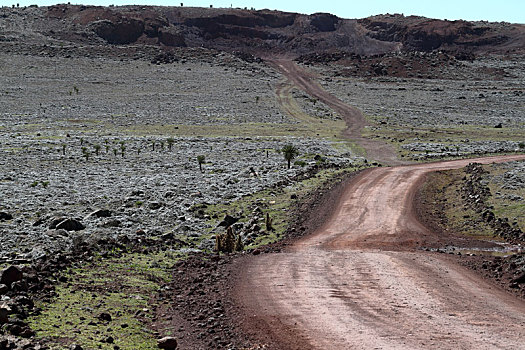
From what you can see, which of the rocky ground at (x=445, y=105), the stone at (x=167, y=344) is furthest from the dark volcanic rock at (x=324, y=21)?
the stone at (x=167, y=344)

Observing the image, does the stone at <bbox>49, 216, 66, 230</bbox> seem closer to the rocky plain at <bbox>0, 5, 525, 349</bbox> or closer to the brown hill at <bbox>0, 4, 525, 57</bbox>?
the rocky plain at <bbox>0, 5, 525, 349</bbox>

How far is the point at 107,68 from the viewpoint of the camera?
11706 cm

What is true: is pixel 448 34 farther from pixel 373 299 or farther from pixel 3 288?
pixel 3 288

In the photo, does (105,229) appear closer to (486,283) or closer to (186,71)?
(486,283)

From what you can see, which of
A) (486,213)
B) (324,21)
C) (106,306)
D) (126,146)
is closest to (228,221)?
(486,213)

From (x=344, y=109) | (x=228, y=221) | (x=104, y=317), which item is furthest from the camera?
(x=344, y=109)

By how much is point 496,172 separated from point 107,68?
94065 millimetres

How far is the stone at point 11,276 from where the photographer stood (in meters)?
14.4

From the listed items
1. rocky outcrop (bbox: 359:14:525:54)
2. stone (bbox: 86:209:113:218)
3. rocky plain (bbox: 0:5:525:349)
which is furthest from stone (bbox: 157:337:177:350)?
rocky outcrop (bbox: 359:14:525:54)

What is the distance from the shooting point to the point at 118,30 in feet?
483

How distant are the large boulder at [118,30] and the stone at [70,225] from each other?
127566mm

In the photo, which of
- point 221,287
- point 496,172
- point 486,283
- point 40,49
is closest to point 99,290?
point 221,287

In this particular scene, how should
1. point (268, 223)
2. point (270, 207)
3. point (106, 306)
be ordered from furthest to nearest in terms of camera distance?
point (270, 207) → point (268, 223) → point (106, 306)

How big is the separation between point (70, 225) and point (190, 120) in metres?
51.9
